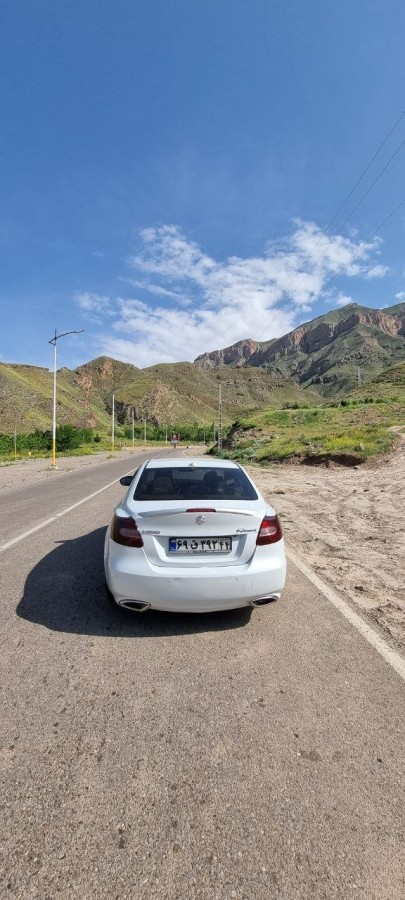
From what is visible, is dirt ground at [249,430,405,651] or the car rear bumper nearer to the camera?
the car rear bumper

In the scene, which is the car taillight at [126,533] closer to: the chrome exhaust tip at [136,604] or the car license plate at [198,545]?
the car license plate at [198,545]

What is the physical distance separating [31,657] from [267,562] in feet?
6.75

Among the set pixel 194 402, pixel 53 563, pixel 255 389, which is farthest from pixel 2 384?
pixel 255 389

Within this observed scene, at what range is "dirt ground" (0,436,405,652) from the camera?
455cm

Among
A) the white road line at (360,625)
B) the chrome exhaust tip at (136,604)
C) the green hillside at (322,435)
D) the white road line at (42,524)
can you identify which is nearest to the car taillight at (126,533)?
the chrome exhaust tip at (136,604)

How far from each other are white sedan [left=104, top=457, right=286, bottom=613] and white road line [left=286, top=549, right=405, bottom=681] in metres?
0.88

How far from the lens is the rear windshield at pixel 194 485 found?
404 centimetres

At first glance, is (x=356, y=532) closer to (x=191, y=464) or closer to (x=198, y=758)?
(x=191, y=464)

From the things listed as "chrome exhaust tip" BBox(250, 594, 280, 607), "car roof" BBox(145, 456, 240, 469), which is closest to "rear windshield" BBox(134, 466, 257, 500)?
"car roof" BBox(145, 456, 240, 469)

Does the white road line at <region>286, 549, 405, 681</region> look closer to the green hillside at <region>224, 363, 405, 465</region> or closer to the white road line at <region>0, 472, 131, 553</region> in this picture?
the white road line at <region>0, 472, 131, 553</region>

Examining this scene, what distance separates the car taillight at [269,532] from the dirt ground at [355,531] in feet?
4.09

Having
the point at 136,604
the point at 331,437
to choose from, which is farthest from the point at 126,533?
the point at 331,437

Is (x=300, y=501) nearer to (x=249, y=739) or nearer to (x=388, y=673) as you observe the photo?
(x=388, y=673)

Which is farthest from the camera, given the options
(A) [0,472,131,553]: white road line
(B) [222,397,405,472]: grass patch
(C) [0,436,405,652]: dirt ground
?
(B) [222,397,405,472]: grass patch
